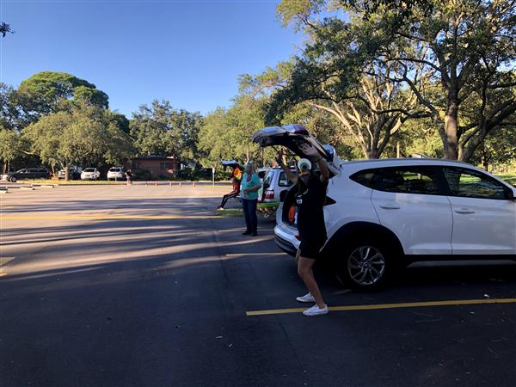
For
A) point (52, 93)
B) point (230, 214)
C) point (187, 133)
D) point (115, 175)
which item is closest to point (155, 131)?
point (187, 133)

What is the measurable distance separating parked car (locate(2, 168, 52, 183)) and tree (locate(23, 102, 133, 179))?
9.32ft

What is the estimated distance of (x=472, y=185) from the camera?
5.70 metres

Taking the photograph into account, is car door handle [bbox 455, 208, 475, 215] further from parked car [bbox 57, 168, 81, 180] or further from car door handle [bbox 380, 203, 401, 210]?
parked car [bbox 57, 168, 81, 180]

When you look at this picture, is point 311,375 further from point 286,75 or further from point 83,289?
point 286,75

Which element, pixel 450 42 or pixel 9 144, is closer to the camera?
pixel 450 42

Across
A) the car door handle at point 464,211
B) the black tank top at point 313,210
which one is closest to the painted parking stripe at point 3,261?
the black tank top at point 313,210

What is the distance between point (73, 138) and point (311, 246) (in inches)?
1680

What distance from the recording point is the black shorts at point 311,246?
4508 mm

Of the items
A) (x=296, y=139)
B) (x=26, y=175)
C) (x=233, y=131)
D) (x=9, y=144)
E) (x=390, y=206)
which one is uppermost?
(x=233, y=131)

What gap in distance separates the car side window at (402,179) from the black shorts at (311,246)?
4.40ft

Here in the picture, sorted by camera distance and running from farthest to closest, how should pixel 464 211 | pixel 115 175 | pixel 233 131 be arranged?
pixel 115 175 < pixel 233 131 < pixel 464 211

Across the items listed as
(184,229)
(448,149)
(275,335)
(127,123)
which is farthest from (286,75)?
(127,123)

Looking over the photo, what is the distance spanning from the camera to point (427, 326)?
14.1ft

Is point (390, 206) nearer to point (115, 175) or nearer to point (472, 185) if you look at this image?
point (472, 185)
